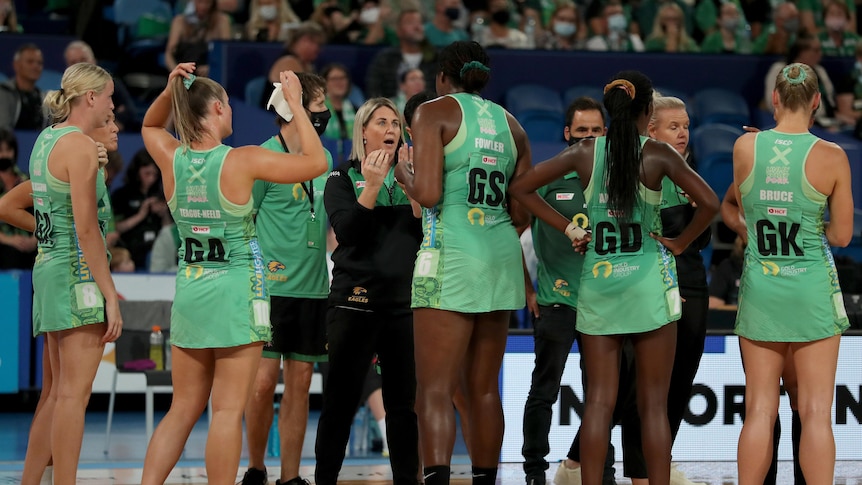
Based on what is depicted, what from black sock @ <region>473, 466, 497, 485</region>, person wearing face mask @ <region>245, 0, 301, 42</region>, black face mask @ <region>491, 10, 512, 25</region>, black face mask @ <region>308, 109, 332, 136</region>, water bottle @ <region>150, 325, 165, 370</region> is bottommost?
black sock @ <region>473, 466, 497, 485</region>

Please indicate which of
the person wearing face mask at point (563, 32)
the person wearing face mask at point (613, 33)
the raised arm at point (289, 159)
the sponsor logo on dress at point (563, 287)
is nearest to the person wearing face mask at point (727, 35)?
the person wearing face mask at point (613, 33)

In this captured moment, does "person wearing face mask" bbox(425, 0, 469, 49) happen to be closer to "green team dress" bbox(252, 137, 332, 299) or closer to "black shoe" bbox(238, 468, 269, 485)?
"green team dress" bbox(252, 137, 332, 299)

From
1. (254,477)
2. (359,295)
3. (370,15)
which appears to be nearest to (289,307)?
(359,295)

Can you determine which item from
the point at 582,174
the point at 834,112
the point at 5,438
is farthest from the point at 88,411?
the point at 834,112

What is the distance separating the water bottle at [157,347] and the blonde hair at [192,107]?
396 cm

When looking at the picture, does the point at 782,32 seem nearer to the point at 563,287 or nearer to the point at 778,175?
the point at 563,287

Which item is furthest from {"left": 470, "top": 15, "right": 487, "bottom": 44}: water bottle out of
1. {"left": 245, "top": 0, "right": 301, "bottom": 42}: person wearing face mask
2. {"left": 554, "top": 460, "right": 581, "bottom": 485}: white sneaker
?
{"left": 554, "top": 460, "right": 581, "bottom": 485}: white sneaker

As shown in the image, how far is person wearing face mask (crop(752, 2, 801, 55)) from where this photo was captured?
12.7 meters

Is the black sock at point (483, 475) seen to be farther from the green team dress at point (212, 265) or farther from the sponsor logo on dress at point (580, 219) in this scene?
the sponsor logo on dress at point (580, 219)

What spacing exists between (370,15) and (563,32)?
77.7 inches

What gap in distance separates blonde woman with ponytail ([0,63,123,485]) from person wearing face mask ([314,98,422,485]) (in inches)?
39.9

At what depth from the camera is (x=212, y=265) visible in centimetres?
484

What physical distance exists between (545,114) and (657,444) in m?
6.68

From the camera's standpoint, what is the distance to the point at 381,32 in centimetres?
1195
